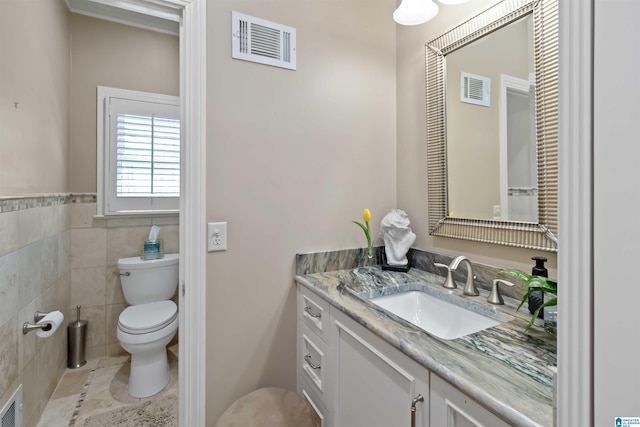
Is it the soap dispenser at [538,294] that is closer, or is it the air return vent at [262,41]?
the soap dispenser at [538,294]

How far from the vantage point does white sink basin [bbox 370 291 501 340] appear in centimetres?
106

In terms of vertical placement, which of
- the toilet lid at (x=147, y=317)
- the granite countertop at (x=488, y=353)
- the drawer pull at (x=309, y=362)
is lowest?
the toilet lid at (x=147, y=317)

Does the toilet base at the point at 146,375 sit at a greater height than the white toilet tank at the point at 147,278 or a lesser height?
lesser

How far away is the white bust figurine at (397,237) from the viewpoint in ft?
4.99

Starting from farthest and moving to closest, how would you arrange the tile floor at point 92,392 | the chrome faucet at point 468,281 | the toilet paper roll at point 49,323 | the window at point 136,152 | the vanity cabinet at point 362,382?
the window at point 136,152
the tile floor at point 92,392
the toilet paper roll at point 49,323
the chrome faucet at point 468,281
the vanity cabinet at point 362,382

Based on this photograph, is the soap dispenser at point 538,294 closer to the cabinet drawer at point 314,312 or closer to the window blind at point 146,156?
the cabinet drawer at point 314,312

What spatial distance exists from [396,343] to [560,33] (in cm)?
71

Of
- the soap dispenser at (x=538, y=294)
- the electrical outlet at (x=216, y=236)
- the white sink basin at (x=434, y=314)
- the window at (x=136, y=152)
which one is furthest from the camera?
the window at (x=136, y=152)

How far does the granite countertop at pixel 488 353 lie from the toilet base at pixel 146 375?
1513 millimetres

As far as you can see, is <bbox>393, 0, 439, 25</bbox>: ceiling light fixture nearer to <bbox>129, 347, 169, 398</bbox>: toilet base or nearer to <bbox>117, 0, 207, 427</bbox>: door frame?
<bbox>117, 0, 207, 427</bbox>: door frame

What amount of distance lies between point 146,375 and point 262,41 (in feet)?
6.97

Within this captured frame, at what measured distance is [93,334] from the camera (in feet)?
7.68

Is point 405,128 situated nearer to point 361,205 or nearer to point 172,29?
point 361,205

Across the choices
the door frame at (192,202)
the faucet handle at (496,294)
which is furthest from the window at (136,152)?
the faucet handle at (496,294)
